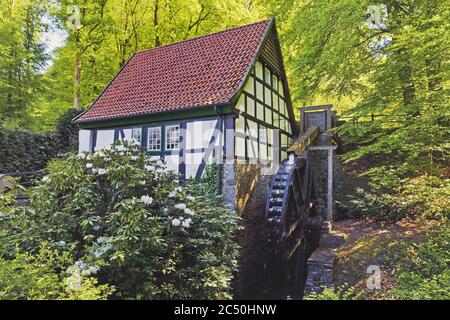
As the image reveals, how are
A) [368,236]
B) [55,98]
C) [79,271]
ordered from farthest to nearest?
1. [55,98]
2. [368,236]
3. [79,271]

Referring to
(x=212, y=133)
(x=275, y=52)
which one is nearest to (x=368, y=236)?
(x=212, y=133)

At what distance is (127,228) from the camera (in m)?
4.46

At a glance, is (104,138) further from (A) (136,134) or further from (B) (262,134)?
(B) (262,134)

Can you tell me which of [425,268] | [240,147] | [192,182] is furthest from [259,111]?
[425,268]

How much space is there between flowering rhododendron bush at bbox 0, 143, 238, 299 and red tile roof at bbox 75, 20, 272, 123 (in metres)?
3.04

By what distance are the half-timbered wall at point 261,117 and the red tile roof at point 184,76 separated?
0.59 meters

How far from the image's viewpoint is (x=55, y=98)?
17391mm

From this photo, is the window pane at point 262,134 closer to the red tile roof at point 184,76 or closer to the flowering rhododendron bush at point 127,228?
the red tile roof at point 184,76

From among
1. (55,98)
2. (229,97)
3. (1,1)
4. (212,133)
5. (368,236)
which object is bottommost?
(368,236)

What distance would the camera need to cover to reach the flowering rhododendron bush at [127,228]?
448 centimetres

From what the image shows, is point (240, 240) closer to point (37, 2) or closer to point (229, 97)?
point (229, 97)
